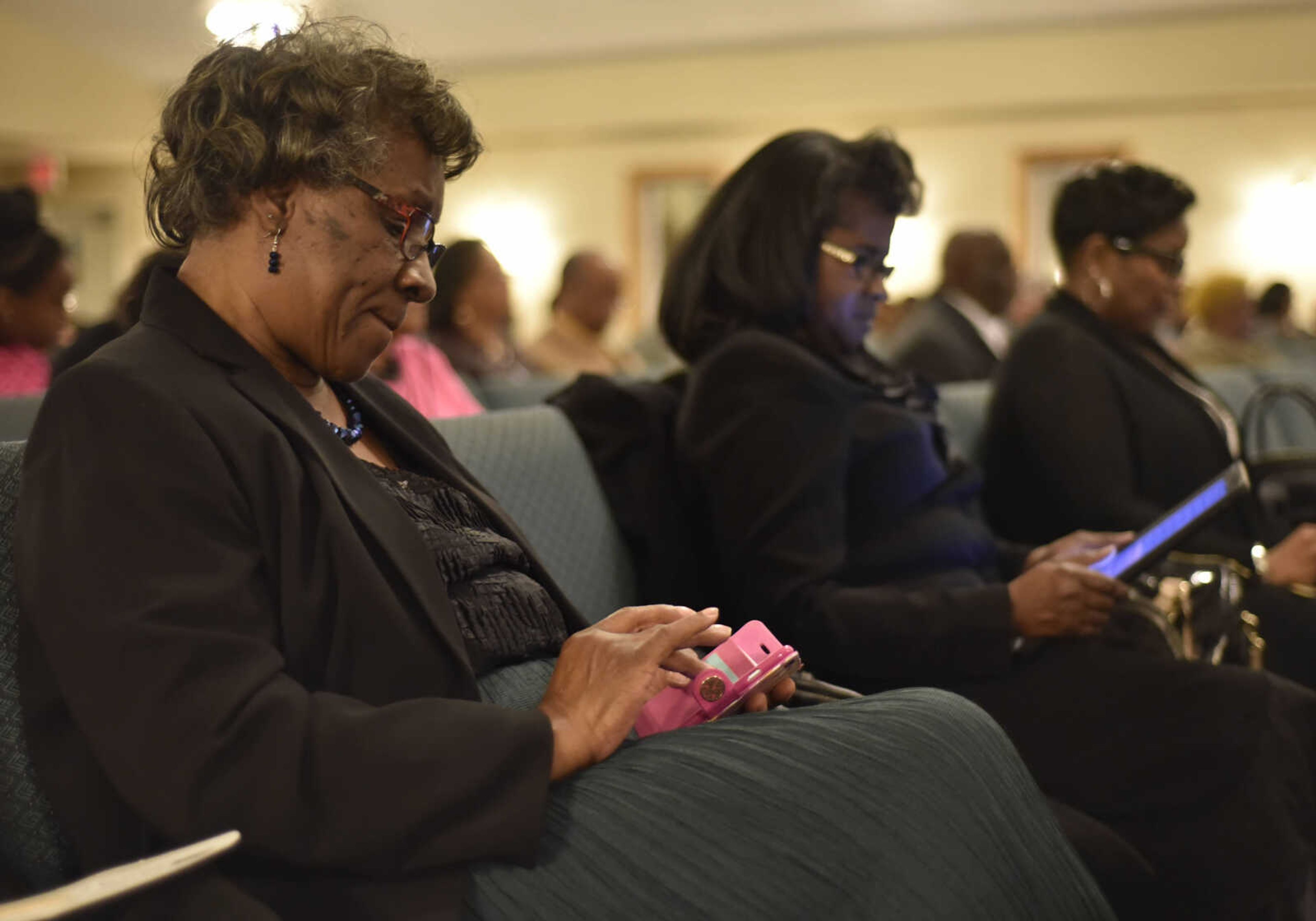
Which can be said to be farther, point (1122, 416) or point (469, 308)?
point (469, 308)

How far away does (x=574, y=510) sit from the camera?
6.72ft

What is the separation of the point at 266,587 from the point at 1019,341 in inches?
78.2

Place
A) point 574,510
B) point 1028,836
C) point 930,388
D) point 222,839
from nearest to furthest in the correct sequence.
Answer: point 222,839 → point 1028,836 → point 574,510 → point 930,388

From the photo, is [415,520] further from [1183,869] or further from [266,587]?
[1183,869]

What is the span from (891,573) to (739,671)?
2.57 feet

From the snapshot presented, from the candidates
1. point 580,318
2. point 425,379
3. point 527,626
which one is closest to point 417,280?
point 527,626

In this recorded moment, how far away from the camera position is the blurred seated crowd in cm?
106

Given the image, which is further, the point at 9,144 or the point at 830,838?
the point at 9,144

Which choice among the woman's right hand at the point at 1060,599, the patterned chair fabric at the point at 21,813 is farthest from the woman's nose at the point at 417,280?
the woman's right hand at the point at 1060,599

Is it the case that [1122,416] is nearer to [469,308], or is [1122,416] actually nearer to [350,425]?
[350,425]

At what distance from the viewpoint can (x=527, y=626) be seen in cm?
143

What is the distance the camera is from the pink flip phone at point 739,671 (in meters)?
1.33

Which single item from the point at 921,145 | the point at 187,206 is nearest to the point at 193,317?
the point at 187,206

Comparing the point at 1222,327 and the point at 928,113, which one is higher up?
the point at 928,113
